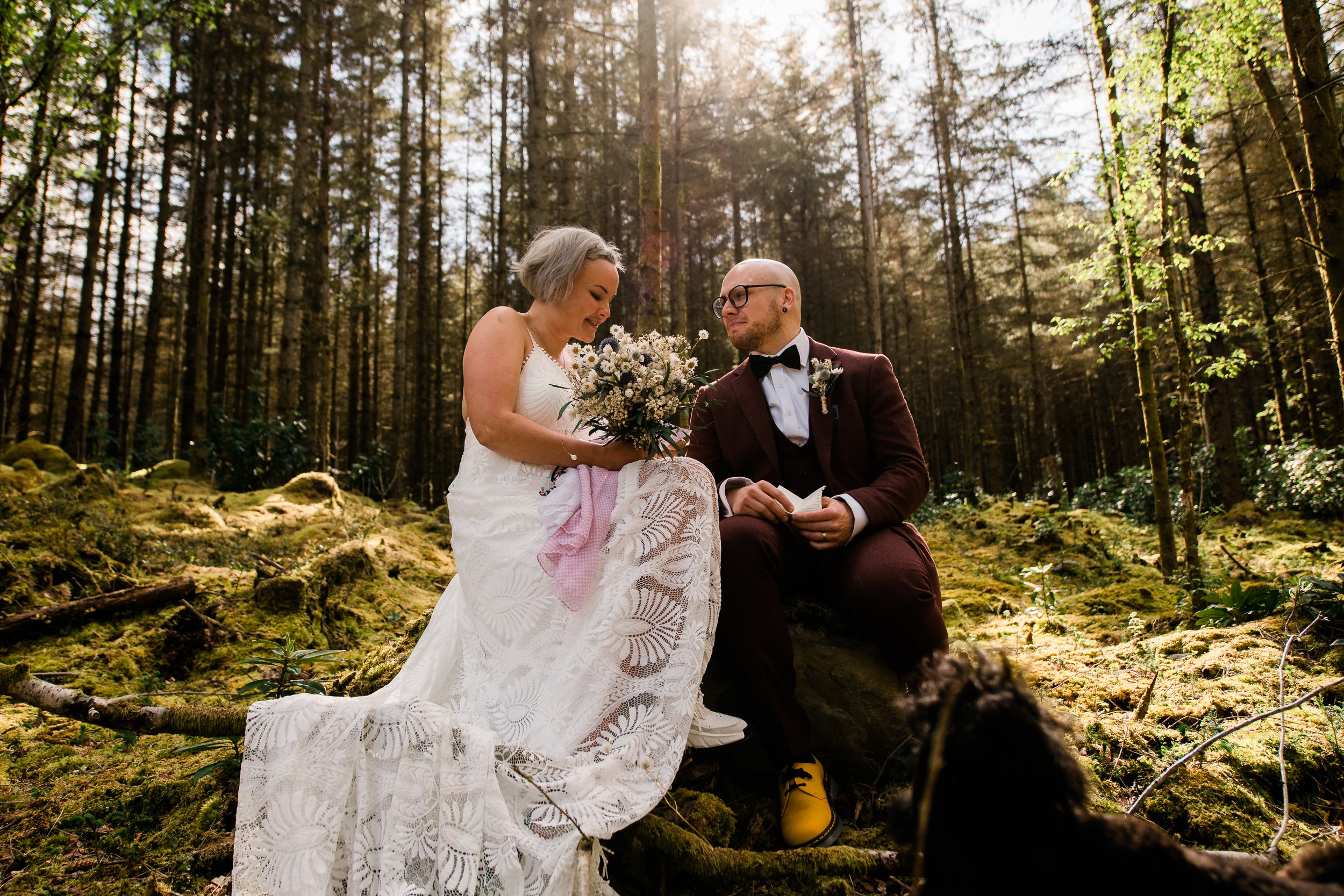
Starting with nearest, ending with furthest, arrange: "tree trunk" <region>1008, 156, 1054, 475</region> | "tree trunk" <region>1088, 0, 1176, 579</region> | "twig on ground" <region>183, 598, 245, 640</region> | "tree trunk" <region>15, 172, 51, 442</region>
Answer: "twig on ground" <region>183, 598, 245, 640</region> → "tree trunk" <region>1088, 0, 1176, 579</region> → "tree trunk" <region>15, 172, 51, 442</region> → "tree trunk" <region>1008, 156, 1054, 475</region>

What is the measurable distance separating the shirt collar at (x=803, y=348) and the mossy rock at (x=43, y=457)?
10.3 m

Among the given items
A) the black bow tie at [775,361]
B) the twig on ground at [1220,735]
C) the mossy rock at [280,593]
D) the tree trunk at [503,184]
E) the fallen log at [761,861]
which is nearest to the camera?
the twig on ground at [1220,735]

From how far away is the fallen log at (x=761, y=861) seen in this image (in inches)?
70.3

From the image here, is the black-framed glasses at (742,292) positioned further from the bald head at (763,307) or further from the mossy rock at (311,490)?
the mossy rock at (311,490)

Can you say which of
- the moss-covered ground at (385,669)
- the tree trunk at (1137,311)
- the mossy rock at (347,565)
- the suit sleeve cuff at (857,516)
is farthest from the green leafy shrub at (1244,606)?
the mossy rock at (347,565)

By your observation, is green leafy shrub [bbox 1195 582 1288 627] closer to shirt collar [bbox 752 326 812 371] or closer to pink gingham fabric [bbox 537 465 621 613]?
shirt collar [bbox 752 326 812 371]

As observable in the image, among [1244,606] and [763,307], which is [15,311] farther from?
[1244,606]

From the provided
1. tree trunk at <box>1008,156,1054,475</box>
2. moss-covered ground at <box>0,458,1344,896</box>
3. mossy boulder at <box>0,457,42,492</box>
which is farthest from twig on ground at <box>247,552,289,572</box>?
tree trunk at <box>1008,156,1054,475</box>

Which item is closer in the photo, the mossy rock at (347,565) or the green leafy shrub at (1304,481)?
the mossy rock at (347,565)

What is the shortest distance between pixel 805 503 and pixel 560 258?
1566mm

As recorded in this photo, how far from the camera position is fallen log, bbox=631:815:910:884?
179 cm

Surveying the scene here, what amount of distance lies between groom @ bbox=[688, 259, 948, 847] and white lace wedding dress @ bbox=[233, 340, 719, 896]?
0.77 feet

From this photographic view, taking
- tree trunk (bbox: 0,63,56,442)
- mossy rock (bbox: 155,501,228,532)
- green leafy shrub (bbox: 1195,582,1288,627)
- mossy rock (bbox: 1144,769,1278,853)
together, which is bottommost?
mossy rock (bbox: 1144,769,1278,853)

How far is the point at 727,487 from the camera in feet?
9.62
